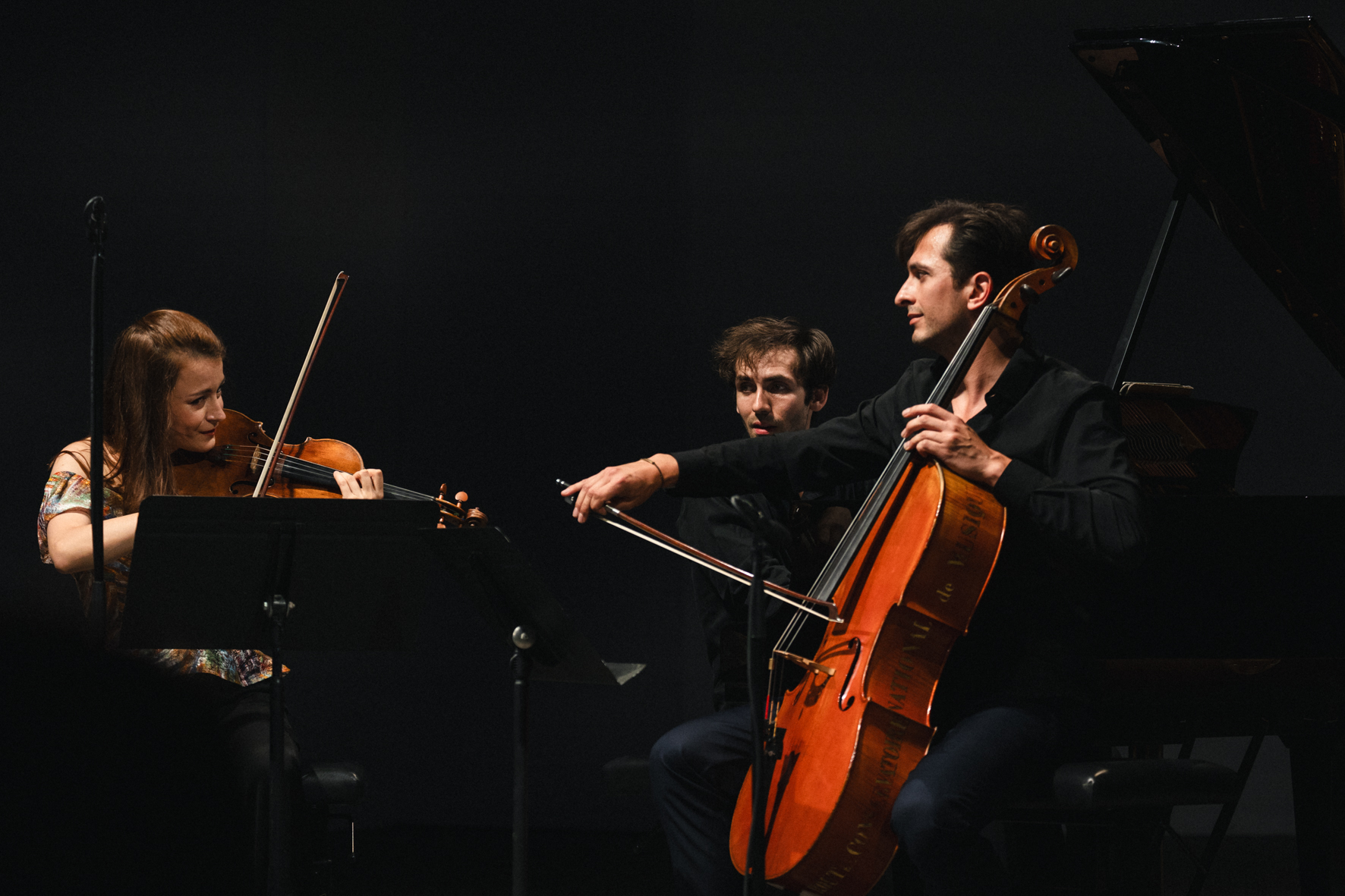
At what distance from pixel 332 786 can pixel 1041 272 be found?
147 cm

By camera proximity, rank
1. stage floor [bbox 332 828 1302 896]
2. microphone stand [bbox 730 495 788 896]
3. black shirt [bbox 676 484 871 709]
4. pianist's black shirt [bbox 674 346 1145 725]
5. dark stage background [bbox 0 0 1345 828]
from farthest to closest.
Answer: dark stage background [bbox 0 0 1345 828] < stage floor [bbox 332 828 1302 896] < black shirt [bbox 676 484 871 709] < pianist's black shirt [bbox 674 346 1145 725] < microphone stand [bbox 730 495 788 896]

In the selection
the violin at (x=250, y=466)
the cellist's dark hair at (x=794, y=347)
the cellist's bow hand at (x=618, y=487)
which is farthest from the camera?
the cellist's dark hair at (x=794, y=347)

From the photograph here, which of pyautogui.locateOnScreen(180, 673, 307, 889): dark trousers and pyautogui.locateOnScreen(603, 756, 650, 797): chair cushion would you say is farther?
pyautogui.locateOnScreen(603, 756, 650, 797): chair cushion

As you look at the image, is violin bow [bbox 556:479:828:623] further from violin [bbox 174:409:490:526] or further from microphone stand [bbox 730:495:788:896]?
violin [bbox 174:409:490:526]

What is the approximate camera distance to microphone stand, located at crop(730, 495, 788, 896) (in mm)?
1554

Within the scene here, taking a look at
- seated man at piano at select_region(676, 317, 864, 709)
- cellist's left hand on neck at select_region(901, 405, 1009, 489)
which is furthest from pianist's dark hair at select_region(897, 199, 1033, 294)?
seated man at piano at select_region(676, 317, 864, 709)

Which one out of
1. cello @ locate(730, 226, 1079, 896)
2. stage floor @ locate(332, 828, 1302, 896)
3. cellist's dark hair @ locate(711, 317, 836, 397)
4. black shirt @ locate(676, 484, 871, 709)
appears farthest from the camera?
stage floor @ locate(332, 828, 1302, 896)

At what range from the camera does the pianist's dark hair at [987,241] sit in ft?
6.66

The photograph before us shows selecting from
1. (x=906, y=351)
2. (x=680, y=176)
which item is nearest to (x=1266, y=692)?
(x=906, y=351)

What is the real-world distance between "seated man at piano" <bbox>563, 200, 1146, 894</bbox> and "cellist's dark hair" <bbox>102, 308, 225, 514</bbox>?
0.91m

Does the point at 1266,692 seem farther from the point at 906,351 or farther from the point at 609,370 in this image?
the point at 609,370

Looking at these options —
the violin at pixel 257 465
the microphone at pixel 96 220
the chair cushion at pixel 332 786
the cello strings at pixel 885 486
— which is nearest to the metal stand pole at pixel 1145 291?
the cello strings at pixel 885 486

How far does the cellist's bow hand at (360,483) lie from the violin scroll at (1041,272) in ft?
4.14

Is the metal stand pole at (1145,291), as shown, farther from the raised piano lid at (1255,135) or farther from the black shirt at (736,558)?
the black shirt at (736,558)
